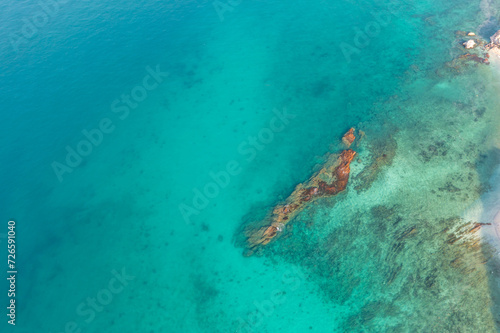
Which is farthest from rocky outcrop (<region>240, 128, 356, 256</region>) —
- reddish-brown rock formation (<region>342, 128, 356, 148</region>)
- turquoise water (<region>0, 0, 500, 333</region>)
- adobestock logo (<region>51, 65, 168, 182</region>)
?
adobestock logo (<region>51, 65, 168, 182</region>)

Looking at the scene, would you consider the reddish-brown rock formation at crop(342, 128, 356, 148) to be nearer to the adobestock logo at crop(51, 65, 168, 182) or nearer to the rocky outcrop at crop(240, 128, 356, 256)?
the rocky outcrop at crop(240, 128, 356, 256)

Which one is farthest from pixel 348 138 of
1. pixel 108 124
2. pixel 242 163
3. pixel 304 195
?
pixel 108 124

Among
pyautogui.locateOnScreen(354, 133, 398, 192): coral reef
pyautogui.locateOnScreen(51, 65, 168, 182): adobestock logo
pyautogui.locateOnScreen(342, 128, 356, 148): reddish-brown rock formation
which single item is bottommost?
pyautogui.locateOnScreen(354, 133, 398, 192): coral reef

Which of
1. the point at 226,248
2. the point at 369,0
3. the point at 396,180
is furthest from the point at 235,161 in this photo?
the point at 369,0

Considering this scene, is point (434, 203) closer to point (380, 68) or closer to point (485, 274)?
point (485, 274)

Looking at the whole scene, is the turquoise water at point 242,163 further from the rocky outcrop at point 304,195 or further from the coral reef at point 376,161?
the rocky outcrop at point 304,195

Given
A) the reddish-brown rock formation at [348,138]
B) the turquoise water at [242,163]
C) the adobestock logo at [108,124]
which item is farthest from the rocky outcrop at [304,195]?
the adobestock logo at [108,124]

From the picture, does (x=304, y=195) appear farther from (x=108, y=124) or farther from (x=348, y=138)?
(x=108, y=124)
